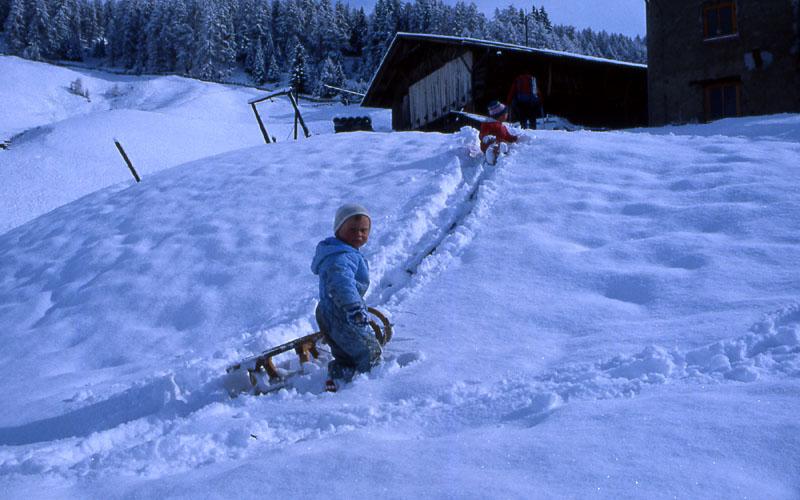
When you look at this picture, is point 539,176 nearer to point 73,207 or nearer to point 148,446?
point 148,446

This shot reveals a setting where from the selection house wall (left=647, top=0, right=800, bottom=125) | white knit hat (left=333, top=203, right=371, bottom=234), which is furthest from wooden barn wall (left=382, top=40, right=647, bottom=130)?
white knit hat (left=333, top=203, right=371, bottom=234)

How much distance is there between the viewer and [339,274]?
3.86 metres

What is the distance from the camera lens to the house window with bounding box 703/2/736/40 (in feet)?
51.3

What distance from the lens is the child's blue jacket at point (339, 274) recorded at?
385 cm

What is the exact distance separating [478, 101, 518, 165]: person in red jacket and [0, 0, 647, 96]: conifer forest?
59.9 m

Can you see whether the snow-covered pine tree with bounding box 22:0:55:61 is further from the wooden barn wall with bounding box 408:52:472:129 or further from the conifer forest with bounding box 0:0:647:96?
the wooden barn wall with bounding box 408:52:472:129

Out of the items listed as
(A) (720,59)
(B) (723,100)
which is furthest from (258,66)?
(B) (723,100)

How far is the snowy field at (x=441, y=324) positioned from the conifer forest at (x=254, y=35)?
199 feet

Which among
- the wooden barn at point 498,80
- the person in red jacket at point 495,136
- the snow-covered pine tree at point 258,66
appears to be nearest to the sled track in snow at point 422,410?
the person in red jacket at point 495,136

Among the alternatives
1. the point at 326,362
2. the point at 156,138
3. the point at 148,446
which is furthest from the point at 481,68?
the point at 156,138

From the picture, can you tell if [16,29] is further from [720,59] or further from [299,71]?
[720,59]

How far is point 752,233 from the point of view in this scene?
18.1 feet

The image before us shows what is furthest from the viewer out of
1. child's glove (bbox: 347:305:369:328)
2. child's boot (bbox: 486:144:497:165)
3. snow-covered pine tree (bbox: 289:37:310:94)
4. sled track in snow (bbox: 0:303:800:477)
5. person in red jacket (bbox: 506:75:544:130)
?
snow-covered pine tree (bbox: 289:37:310:94)

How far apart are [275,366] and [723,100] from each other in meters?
15.9
